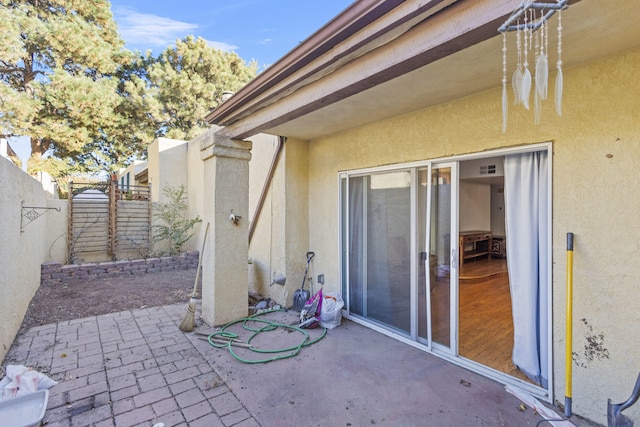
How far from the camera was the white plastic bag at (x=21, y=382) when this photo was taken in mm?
2750

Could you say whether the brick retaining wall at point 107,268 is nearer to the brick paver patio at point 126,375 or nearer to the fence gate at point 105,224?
the fence gate at point 105,224

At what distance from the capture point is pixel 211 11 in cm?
988

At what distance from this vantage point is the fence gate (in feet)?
28.5

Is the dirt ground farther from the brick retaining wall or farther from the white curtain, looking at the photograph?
the white curtain

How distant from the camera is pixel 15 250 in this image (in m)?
4.20

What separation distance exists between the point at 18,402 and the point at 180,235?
7.16 meters

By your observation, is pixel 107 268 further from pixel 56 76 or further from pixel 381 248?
pixel 56 76

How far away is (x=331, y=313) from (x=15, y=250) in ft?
14.6

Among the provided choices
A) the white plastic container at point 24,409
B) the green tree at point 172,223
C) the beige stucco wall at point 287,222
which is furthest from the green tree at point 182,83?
the white plastic container at point 24,409

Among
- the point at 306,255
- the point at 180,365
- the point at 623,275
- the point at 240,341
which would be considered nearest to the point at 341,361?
the point at 240,341

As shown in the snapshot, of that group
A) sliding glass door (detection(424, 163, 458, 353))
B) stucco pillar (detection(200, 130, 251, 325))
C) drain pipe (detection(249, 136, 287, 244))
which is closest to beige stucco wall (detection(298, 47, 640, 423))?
sliding glass door (detection(424, 163, 458, 353))

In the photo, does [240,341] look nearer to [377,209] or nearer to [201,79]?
[377,209]

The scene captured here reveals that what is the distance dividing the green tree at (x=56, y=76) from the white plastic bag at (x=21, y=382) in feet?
37.1

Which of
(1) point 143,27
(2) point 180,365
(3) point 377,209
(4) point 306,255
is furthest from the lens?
(1) point 143,27
